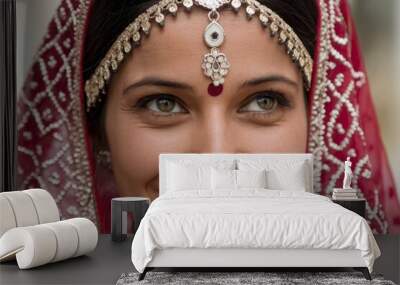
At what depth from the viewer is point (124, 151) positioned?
5465mm

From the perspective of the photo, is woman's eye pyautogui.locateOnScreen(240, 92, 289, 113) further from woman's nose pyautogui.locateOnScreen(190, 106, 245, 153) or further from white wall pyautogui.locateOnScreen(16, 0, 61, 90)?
white wall pyautogui.locateOnScreen(16, 0, 61, 90)

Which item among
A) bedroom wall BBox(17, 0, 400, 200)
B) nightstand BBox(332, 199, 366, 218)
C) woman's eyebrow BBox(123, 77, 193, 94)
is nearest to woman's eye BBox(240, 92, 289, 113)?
woman's eyebrow BBox(123, 77, 193, 94)

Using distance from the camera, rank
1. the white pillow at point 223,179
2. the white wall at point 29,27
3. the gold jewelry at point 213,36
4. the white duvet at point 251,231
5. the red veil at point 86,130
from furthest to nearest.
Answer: the white wall at point 29,27 → the red veil at point 86,130 → the gold jewelry at point 213,36 → the white pillow at point 223,179 → the white duvet at point 251,231

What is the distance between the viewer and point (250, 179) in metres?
5.12

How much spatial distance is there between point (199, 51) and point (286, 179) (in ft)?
4.22

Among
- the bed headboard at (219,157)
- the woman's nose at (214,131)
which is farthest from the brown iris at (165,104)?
the bed headboard at (219,157)

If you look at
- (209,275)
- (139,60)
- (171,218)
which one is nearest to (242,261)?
(209,275)

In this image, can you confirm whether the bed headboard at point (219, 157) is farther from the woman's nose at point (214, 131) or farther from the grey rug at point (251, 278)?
the grey rug at point (251, 278)

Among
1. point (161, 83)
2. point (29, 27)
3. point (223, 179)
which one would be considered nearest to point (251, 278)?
point (223, 179)

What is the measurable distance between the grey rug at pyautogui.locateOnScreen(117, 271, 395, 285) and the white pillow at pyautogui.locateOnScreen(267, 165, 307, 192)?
1.20 m

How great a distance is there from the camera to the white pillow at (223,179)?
16.7 ft

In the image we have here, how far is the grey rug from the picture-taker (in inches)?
152

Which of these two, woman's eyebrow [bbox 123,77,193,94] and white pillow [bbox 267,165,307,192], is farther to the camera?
woman's eyebrow [bbox 123,77,193,94]

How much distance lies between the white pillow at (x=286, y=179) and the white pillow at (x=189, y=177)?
Result: 0.51 metres
